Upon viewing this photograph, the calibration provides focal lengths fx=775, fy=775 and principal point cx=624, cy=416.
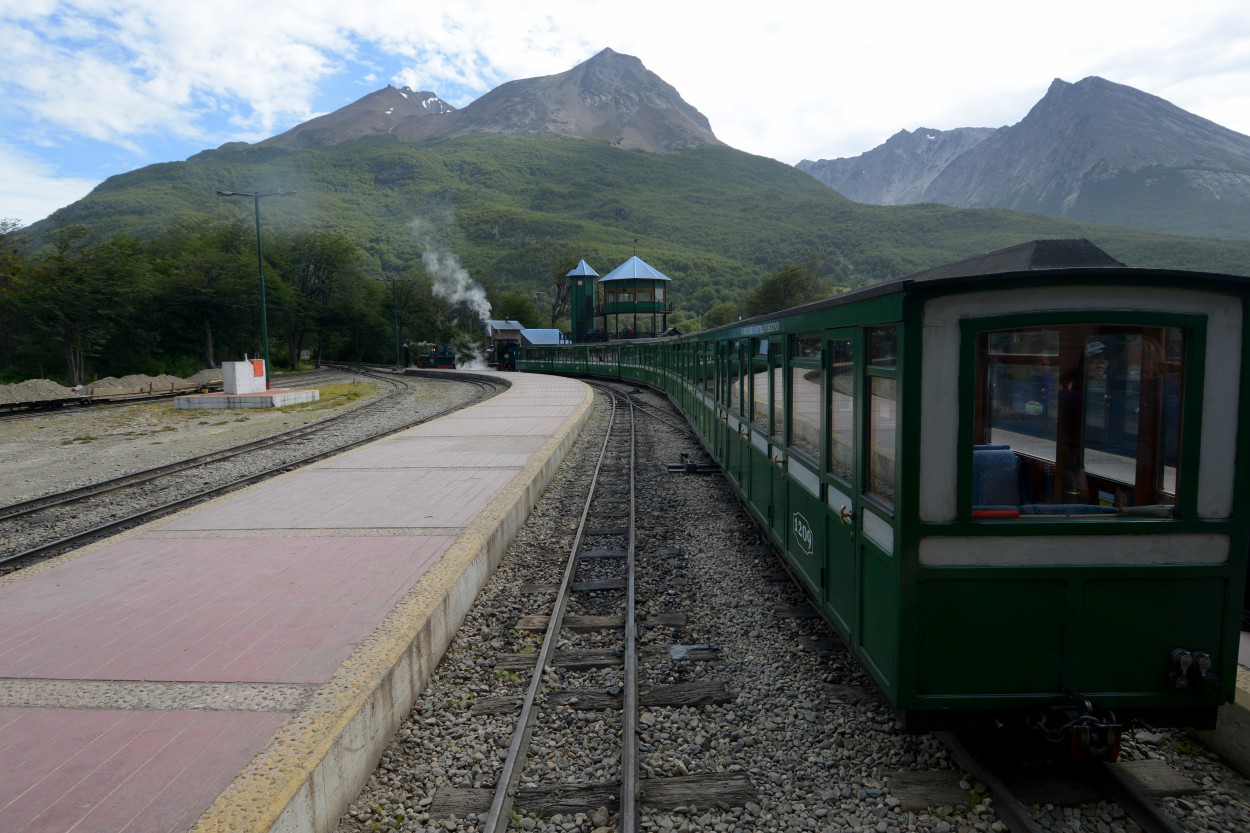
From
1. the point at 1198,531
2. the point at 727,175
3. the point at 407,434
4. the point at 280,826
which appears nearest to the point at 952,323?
the point at 1198,531

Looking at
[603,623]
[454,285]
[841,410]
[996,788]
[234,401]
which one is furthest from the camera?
[454,285]

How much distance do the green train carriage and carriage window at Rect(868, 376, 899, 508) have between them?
0.03 m

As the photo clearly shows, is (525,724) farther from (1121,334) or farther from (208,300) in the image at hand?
(208,300)

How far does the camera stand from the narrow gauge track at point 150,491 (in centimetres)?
905

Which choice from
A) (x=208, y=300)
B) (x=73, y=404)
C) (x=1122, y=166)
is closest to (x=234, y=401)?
(x=73, y=404)

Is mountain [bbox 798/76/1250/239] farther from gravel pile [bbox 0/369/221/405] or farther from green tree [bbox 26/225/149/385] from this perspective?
green tree [bbox 26/225/149/385]

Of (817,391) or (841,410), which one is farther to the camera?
(817,391)

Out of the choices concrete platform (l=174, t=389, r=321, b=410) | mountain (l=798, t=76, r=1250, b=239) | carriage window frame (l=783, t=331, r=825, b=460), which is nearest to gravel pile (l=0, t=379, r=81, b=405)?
concrete platform (l=174, t=389, r=321, b=410)

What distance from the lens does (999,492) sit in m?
3.81

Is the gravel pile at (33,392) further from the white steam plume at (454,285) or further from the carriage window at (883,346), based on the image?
the white steam plume at (454,285)

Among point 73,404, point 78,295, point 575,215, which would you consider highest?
point 575,215

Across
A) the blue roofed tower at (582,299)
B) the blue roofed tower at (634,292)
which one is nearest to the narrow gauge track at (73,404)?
the blue roofed tower at (634,292)

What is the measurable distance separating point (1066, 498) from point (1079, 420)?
40 centimetres

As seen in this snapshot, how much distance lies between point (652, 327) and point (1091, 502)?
61863 mm
